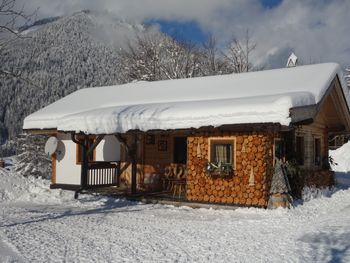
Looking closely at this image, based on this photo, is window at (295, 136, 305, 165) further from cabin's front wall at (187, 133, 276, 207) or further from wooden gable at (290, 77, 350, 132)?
cabin's front wall at (187, 133, 276, 207)

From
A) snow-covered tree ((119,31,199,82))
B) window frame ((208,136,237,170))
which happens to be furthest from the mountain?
window frame ((208,136,237,170))

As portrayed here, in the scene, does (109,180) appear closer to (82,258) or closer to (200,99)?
(200,99)

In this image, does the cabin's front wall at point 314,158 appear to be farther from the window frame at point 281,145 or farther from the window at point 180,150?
the window at point 180,150

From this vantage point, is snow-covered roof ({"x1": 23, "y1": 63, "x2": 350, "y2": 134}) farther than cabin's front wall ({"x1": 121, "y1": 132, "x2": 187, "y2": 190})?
No

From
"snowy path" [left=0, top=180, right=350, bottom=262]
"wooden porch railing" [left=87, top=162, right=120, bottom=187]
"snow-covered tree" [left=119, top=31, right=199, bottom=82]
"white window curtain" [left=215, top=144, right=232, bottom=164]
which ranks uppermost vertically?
"snow-covered tree" [left=119, top=31, right=199, bottom=82]

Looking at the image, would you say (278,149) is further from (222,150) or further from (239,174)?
(222,150)

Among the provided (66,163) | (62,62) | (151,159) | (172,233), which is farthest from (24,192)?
(62,62)

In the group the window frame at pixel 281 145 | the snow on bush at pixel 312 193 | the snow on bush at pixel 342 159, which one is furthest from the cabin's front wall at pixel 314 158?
the snow on bush at pixel 342 159

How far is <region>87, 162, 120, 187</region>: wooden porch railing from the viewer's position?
14266 millimetres

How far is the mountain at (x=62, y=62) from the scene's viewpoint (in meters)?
57.4

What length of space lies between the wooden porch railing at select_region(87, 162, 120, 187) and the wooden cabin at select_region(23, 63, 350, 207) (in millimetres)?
37

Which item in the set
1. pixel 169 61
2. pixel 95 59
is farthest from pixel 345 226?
pixel 95 59

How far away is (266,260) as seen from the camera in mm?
6473

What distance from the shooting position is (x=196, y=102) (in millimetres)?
13141
